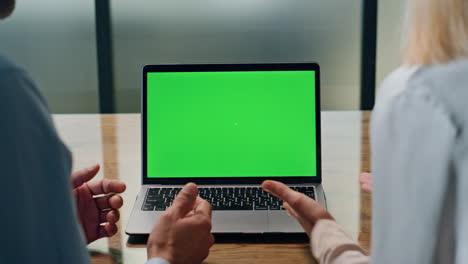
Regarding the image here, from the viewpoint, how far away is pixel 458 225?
546 mm

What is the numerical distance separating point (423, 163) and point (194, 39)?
333 centimetres

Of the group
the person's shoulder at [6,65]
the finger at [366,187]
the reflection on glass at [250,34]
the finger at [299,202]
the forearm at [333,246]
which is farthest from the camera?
the reflection on glass at [250,34]

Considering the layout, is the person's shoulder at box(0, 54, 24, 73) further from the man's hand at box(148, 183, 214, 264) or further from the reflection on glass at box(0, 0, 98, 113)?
the reflection on glass at box(0, 0, 98, 113)

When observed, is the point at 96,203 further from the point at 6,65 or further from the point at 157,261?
the point at 6,65

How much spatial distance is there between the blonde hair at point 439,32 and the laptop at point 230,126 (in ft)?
2.03

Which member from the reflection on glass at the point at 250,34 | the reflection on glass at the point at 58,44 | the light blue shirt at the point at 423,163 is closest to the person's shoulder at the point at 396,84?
the light blue shirt at the point at 423,163

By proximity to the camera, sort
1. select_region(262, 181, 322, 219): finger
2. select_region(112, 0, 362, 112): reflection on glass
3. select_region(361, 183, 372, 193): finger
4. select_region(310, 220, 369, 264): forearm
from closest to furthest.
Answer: select_region(310, 220, 369, 264): forearm
select_region(262, 181, 322, 219): finger
select_region(361, 183, 372, 193): finger
select_region(112, 0, 362, 112): reflection on glass

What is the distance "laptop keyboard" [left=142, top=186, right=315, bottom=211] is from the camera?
1088mm

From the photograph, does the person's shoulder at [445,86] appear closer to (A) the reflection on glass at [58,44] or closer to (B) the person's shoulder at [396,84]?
(B) the person's shoulder at [396,84]

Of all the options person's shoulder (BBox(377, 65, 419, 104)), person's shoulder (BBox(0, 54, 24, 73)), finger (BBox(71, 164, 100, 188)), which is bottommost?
finger (BBox(71, 164, 100, 188))

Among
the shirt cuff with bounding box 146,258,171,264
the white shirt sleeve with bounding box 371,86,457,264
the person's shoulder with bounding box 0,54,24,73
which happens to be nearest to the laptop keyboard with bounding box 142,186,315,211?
the shirt cuff with bounding box 146,258,171,264

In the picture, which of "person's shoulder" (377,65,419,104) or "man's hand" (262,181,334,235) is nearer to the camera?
"person's shoulder" (377,65,419,104)

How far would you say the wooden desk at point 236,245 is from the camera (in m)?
0.96

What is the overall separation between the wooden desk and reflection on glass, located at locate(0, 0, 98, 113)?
77.6 inches
